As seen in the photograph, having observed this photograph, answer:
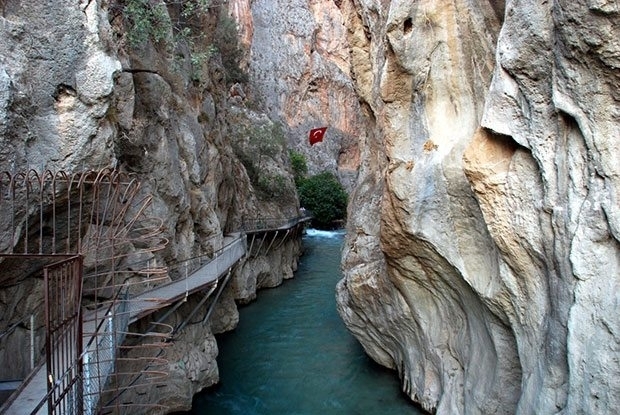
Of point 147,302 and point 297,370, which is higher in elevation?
point 147,302

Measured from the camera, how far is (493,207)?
795 cm

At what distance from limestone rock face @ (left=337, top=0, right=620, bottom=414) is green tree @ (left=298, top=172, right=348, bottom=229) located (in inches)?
1113

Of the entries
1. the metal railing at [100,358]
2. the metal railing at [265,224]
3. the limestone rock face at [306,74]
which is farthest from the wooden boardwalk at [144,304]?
the limestone rock face at [306,74]

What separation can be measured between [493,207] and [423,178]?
285 centimetres

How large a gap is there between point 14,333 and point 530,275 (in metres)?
8.48

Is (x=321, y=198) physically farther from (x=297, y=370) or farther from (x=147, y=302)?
(x=147, y=302)

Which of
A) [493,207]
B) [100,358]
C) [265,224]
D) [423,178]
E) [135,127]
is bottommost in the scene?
[100,358]

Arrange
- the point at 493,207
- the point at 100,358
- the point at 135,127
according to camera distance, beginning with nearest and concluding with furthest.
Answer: the point at 493,207
the point at 100,358
the point at 135,127

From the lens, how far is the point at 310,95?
184 feet

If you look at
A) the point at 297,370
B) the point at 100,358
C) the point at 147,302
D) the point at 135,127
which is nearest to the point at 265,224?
the point at 297,370

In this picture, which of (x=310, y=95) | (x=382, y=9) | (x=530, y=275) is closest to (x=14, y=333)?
(x=530, y=275)

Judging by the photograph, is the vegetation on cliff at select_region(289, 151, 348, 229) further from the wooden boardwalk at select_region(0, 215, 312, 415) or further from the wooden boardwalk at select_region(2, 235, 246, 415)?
the wooden boardwalk at select_region(2, 235, 246, 415)

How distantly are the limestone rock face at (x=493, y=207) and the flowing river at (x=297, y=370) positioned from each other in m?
0.89

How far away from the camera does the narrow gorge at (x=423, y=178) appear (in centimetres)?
624
